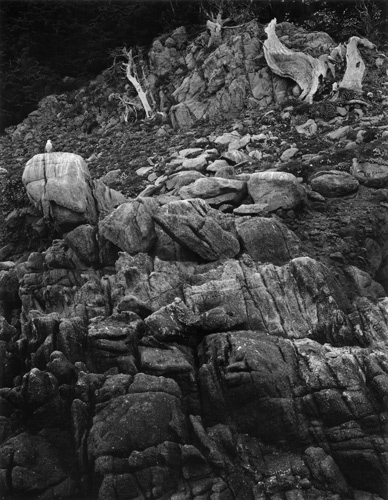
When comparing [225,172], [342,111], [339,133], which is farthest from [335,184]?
[342,111]

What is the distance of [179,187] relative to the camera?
26.6 m

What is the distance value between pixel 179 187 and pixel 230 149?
18.7 ft

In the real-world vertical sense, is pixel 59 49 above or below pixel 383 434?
above

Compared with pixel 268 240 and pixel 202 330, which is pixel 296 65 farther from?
pixel 202 330

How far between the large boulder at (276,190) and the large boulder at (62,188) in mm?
6925

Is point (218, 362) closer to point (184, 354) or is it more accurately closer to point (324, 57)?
point (184, 354)

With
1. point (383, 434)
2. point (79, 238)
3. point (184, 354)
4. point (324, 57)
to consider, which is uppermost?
point (324, 57)

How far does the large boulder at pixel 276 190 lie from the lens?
2316cm

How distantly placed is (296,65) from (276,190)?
15.5 meters

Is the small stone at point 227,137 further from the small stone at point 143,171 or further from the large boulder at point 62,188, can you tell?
the large boulder at point 62,188

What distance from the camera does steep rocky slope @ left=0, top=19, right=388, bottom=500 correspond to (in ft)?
47.6

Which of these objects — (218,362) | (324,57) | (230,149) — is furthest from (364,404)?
(324,57)

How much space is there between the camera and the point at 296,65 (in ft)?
116

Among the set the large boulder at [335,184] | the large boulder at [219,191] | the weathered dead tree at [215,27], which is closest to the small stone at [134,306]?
the large boulder at [219,191]
